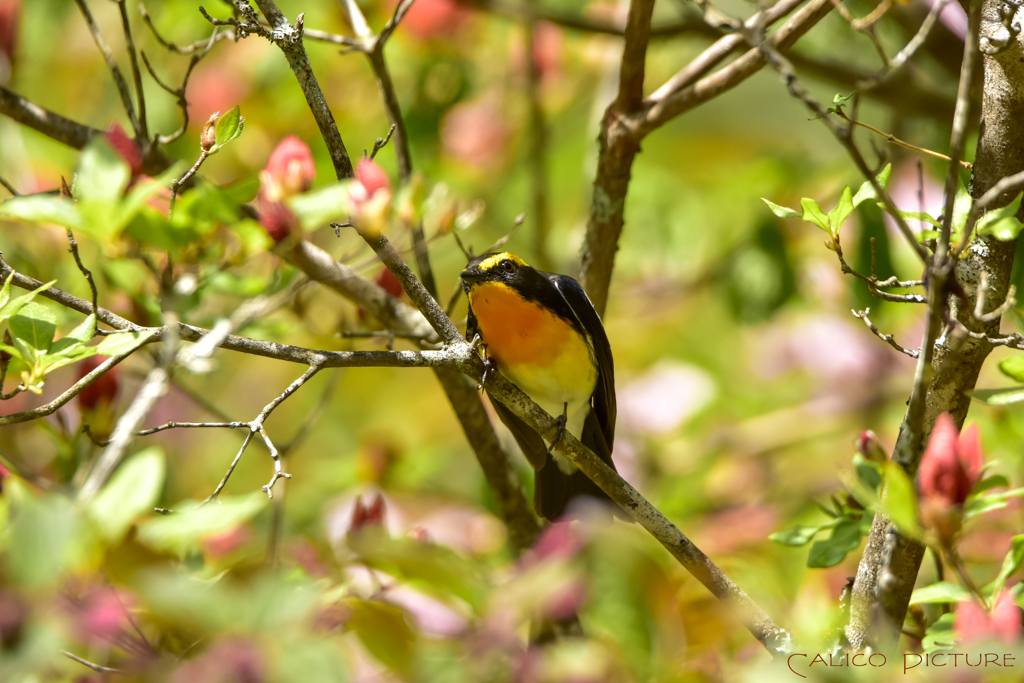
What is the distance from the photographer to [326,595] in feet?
5.48

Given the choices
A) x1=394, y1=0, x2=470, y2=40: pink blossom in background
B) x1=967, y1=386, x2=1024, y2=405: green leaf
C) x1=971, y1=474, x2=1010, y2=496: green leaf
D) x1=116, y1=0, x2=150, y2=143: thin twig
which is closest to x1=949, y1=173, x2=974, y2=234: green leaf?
x1=967, y1=386, x2=1024, y2=405: green leaf

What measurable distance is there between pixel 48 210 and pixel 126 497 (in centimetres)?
50

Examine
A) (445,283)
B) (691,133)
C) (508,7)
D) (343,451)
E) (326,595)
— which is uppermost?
(691,133)

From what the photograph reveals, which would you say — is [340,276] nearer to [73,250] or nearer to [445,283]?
[73,250]

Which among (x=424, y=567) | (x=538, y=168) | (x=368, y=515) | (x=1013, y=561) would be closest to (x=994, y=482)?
(x=1013, y=561)

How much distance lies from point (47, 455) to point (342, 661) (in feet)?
11.3

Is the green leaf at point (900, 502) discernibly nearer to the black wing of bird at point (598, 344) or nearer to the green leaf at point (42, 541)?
the green leaf at point (42, 541)

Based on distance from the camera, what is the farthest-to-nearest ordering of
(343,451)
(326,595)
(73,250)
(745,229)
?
(343,451) → (745,229) → (73,250) → (326,595)

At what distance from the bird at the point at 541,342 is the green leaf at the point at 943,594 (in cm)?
123

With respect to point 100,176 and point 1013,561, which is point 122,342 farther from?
point 1013,561

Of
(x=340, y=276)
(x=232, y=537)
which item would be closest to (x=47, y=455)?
(x=232, y=537)

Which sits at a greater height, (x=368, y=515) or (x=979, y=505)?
(x=368, y=515)

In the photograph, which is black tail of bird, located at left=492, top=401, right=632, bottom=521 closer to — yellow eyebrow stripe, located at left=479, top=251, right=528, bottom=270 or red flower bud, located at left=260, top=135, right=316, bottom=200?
yellow eyebrow stripe, located at left=479, top=251, right=528, bottom=270

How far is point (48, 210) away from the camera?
4.49 ft
